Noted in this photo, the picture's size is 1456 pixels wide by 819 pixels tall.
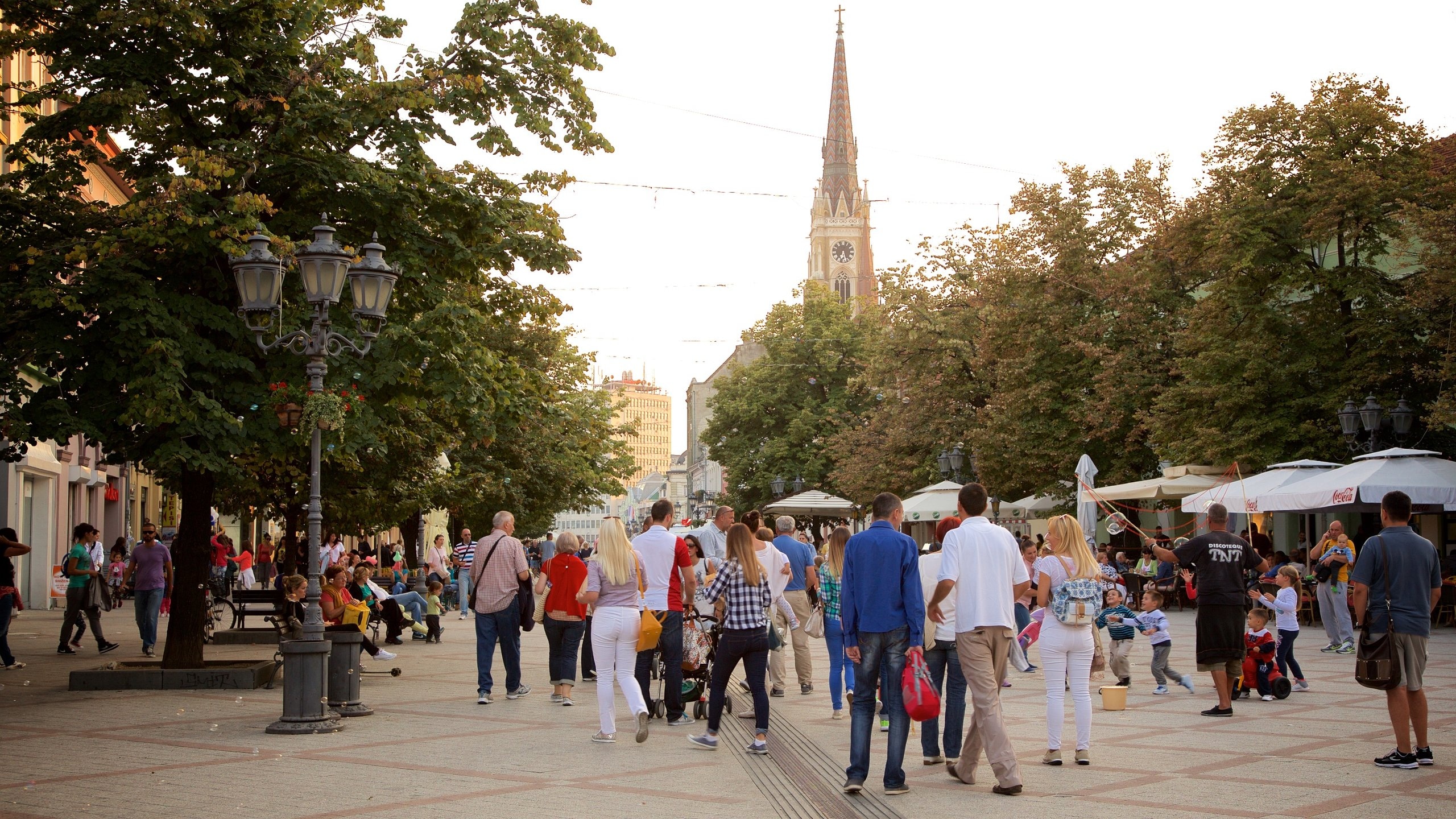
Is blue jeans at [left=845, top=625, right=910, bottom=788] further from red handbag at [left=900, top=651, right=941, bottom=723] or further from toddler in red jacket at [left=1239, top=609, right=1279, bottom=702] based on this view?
toddler in red jacket at [left=1239, top=609, right=1279, bottom=702]

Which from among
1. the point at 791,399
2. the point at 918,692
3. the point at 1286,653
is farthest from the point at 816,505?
the point at 791,399

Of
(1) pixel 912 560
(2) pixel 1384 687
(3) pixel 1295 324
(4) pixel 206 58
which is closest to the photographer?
(1) pixel 912 560

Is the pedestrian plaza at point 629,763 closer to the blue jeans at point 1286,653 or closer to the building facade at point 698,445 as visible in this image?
the blue jeans at point 1286,653

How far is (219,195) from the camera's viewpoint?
15359 mm

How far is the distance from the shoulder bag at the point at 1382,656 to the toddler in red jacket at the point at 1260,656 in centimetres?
441

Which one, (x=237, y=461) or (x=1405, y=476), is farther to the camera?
(x=1405, y=476)

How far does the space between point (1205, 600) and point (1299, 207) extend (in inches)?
795

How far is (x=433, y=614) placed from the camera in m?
24.2

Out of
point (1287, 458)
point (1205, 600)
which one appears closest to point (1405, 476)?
point (1287, 458)

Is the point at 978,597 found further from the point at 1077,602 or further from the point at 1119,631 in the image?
the point at 1119,631

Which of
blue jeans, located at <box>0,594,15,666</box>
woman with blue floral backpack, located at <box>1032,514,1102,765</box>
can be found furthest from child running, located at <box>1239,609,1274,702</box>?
blue jeans, located at <box>0,594,15,666</box>

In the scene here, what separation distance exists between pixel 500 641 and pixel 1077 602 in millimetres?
7010

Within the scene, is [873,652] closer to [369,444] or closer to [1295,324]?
[369,444]

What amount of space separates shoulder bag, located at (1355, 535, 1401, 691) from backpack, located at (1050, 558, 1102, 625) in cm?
181
